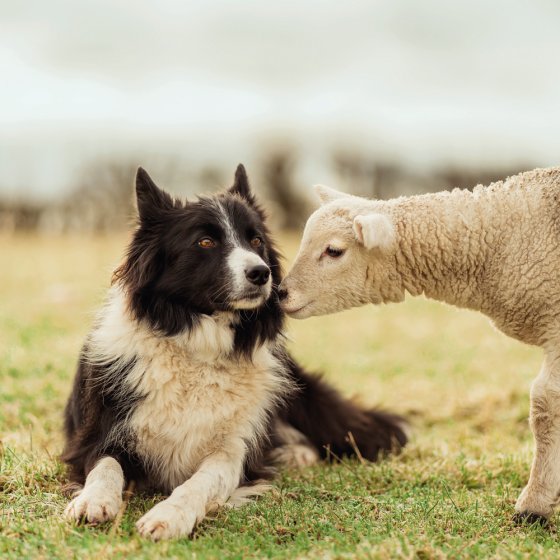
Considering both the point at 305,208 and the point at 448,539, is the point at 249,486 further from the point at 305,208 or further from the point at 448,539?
the point at 305,208

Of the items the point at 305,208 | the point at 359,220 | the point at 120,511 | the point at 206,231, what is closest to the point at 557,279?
the point at 359,220

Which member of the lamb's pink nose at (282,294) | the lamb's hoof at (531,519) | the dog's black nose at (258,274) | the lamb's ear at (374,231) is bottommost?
the lamb's hoof at (531,519)

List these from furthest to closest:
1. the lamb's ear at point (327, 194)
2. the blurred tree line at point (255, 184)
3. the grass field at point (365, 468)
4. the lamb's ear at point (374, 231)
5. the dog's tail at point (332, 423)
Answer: the blurred tree line at point (255, 184) < the dog's tail at point (332, 423) < the lamb's ear at point (327, 194) < the lamb's ear at point (374, 231) < the grass field at point (365, 468)

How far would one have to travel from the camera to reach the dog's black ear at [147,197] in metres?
4.56

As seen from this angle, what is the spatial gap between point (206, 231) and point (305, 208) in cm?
1920

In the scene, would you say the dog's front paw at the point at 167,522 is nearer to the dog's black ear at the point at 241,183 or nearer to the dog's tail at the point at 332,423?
the dog's tail at the point at 332,423

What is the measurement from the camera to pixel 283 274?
510cm

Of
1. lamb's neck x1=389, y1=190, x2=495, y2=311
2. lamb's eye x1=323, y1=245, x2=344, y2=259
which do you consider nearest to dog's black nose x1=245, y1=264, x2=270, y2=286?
lamb's eye x1=323, y1=245, x2=344, y2=259

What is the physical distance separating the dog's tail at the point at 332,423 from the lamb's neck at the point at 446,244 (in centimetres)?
132

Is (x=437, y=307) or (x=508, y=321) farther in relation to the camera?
(x=437, y=307)

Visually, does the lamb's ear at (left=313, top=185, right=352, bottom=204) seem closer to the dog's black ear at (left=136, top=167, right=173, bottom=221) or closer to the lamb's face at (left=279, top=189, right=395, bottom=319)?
the lamb's face at (left=279, top=189, right=395, bottom=319)

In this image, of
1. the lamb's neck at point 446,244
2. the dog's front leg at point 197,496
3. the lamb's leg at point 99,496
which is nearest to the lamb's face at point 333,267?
the lamb's neck at point 446,244

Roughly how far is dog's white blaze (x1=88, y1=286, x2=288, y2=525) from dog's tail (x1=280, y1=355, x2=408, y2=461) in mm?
1001

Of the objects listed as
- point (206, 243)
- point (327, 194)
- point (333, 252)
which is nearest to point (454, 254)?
point (333, 252)
